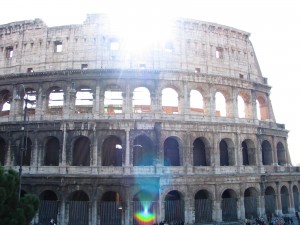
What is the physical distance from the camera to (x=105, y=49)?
2205cm

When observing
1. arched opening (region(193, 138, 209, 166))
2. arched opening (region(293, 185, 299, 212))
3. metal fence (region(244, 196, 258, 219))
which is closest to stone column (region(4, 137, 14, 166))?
arched opening (region(193, 138, 209, 166))

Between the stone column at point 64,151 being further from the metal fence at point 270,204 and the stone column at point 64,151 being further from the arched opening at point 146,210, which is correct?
the metal fence at point 270,204

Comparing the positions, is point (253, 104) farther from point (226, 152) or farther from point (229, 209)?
point (229, 209)

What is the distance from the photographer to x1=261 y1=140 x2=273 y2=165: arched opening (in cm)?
2531

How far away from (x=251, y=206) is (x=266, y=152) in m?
5.31

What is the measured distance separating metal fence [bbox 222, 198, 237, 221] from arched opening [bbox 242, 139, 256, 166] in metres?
3.62

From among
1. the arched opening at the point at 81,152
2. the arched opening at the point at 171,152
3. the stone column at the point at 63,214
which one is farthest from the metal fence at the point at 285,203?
the stone column at the point at 63,214

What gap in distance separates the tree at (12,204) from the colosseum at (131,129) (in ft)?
21.7

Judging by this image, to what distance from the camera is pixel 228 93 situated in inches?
923

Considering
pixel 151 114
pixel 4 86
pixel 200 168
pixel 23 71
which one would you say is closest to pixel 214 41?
pixel 151 114

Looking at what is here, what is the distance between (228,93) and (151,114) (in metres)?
6.93

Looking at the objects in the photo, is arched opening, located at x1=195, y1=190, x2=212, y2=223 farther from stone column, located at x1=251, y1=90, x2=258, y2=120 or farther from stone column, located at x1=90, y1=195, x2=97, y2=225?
stone column, located at x1=251, y1=90, x2=258, y2=120

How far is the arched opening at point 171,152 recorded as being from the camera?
21.5 meters

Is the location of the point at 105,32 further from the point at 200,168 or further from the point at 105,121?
the point at 200,168
